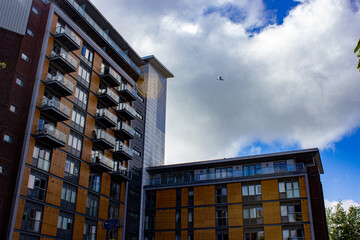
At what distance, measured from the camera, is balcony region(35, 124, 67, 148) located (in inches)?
1475

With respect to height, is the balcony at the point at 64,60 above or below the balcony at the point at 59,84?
above

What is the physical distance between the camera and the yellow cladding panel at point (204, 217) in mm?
51281

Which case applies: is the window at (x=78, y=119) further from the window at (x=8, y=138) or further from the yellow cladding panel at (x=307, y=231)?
the yellow cladding panel at (x=307, y=231)

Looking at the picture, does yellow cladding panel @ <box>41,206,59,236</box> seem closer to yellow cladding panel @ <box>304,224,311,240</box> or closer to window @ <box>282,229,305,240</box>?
window @ <box>282,229,305,240</box>

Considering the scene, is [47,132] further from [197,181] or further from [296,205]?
[296,205]

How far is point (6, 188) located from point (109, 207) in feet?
52.2

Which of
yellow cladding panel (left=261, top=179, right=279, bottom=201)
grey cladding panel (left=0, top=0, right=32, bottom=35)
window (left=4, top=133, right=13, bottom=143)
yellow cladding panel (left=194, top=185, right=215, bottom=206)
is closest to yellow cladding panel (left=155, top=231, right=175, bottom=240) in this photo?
yellow cladding panel (left=194, top=185, right=215, bottom=206)

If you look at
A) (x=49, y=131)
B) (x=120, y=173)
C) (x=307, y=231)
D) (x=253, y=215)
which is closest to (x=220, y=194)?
(x=253, y=215)

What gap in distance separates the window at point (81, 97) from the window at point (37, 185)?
10.5 m

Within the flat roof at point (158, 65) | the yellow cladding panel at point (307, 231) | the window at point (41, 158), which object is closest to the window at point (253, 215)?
the yellow cladding panel at point (307, 231)

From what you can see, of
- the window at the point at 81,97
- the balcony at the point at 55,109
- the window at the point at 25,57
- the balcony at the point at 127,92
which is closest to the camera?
the window at the point at 25,57

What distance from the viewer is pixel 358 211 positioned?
2539 inches

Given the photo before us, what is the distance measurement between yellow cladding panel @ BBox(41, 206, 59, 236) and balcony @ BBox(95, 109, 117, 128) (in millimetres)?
13072

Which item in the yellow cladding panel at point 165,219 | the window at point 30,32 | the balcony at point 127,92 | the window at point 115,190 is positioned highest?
the balcony at point 127,92
